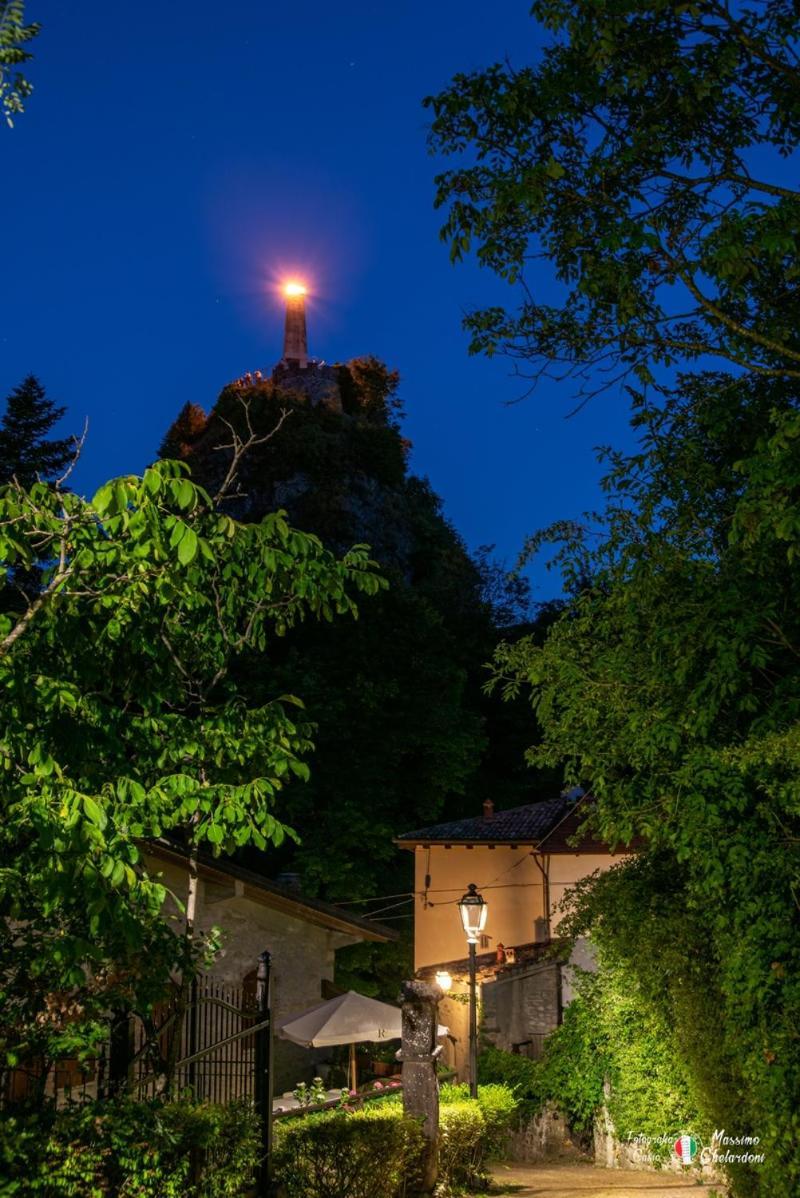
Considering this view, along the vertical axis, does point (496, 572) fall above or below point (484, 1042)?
above

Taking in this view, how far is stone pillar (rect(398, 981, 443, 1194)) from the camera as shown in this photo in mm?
10539

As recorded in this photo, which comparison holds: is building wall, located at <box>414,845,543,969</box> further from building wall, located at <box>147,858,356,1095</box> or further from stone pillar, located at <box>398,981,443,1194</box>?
stone pillar, located at <box>398,981,443,1194</box>

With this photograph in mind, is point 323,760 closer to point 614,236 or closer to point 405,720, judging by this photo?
point 405,720

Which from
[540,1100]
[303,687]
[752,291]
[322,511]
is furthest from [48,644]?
[322,511]

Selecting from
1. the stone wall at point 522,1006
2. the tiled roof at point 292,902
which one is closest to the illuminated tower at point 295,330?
the tiled roof at point 292,902

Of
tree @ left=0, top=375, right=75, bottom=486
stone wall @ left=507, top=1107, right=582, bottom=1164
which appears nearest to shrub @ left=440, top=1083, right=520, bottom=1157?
stone wall @ left=507, top=1107, right=582, bottom=1164

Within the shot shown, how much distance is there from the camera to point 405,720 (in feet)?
100

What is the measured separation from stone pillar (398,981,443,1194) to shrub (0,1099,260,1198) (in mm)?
3706

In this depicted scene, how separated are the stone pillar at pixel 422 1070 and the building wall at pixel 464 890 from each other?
60.5ft

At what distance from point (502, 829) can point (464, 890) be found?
199cm

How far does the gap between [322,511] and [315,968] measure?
2194 centimetres

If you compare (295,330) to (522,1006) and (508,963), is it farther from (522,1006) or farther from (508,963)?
(522,1006)

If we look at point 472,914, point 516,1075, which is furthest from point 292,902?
point 472,914

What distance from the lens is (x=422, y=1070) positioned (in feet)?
34.7
